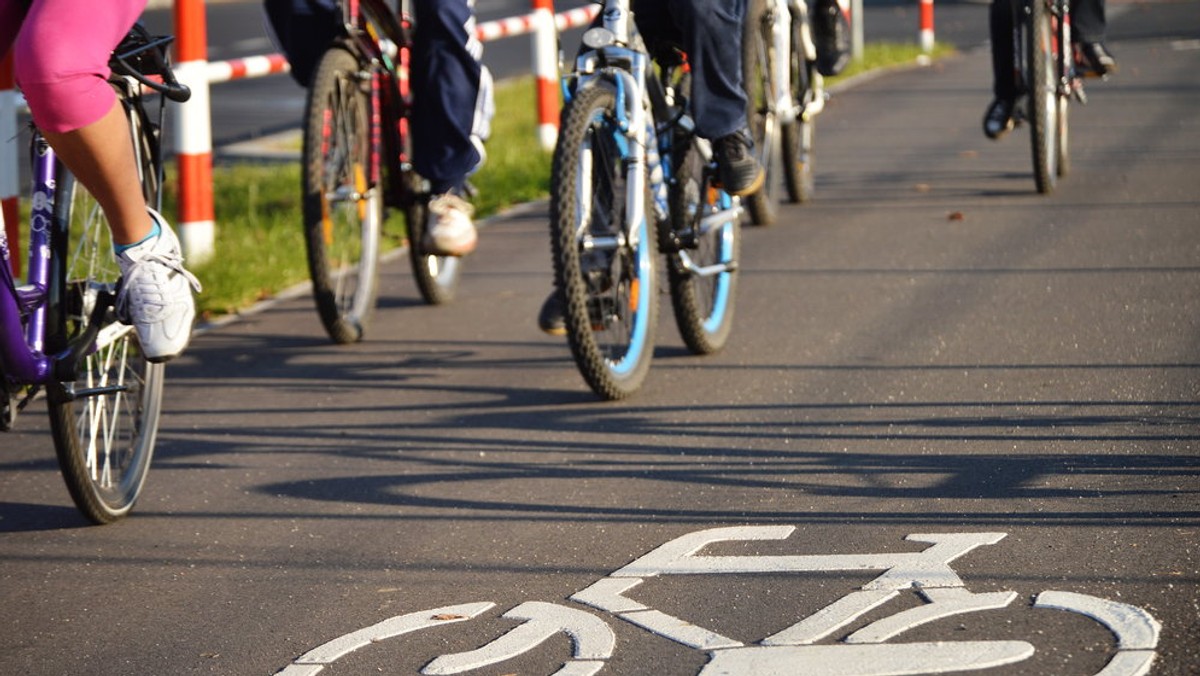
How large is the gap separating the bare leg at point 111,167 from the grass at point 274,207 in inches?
114

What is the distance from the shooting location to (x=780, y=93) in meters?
9.22

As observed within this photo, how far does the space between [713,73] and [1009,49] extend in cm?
388

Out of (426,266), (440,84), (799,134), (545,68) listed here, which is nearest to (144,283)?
(440,84)

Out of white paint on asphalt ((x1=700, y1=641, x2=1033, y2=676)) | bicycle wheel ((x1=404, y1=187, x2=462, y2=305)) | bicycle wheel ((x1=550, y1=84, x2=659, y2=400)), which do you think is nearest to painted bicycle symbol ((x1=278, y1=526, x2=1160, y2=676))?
white paint on asphalt ((x1=700, y1=641, x2=1033, y2=676))

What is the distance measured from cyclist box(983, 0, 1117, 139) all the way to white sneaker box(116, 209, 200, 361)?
5774 mm

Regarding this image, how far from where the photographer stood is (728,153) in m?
6.50

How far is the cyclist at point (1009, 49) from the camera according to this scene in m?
9.80

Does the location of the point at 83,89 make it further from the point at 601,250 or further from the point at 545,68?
the point at 545,68

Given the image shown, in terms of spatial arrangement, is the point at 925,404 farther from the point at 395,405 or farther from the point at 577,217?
the point at 395,405

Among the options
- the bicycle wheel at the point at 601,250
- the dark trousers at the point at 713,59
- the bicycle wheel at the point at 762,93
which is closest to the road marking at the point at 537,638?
the bicycle wheel at the point at 601,250

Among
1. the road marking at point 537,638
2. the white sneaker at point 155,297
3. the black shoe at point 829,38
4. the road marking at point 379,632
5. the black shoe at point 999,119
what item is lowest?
the road marking at point 537,638

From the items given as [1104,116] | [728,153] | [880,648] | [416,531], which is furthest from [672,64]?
[1104,116]

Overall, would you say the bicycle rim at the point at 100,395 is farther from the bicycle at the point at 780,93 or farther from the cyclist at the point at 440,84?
the bicycle at the point at 780,93

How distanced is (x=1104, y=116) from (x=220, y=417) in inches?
326
